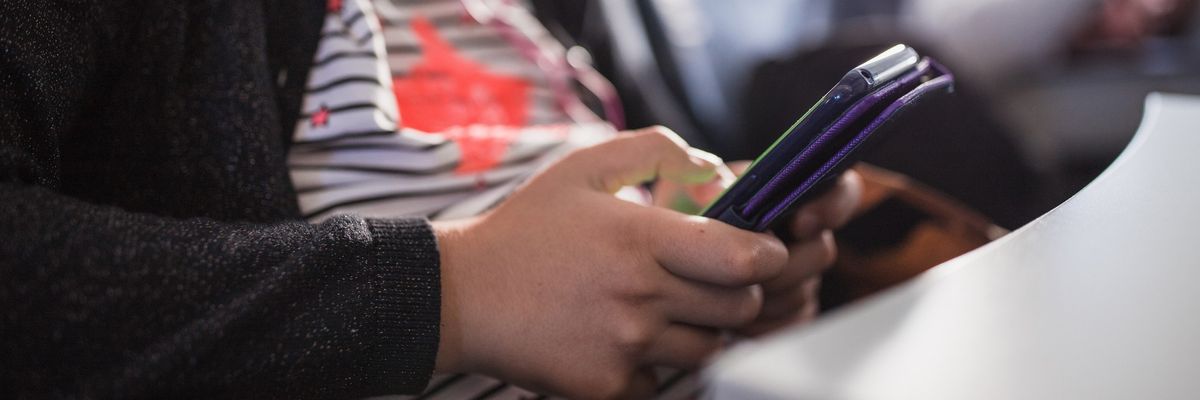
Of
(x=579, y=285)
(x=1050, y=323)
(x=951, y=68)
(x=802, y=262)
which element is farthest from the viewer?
(x=951, y=68)

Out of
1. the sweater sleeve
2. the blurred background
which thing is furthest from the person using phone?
the blurred background

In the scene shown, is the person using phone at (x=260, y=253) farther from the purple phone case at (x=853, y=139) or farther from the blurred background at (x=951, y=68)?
the blurred background at (x=951, y=68)

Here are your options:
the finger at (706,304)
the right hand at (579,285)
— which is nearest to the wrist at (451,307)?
the right hand at (579,285)

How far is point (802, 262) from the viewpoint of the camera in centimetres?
52

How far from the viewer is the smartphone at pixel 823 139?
1.13 ft

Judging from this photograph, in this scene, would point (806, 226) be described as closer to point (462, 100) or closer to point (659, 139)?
point (659, 139)

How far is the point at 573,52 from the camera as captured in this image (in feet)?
2.49

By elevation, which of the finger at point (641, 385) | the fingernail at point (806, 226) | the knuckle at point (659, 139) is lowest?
the finger at point (641, 385)

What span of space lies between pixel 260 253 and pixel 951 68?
76 centimetres

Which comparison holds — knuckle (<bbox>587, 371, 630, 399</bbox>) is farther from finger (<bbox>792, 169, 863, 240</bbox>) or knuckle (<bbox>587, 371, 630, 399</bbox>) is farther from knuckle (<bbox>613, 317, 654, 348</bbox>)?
finger (<bbox>792, 169, 863, 240</bbox>)

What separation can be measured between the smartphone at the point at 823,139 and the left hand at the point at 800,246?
0.11m

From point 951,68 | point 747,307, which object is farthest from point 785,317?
point 951,68

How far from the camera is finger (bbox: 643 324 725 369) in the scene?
0.45 m

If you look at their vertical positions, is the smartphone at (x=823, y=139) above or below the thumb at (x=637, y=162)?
above
